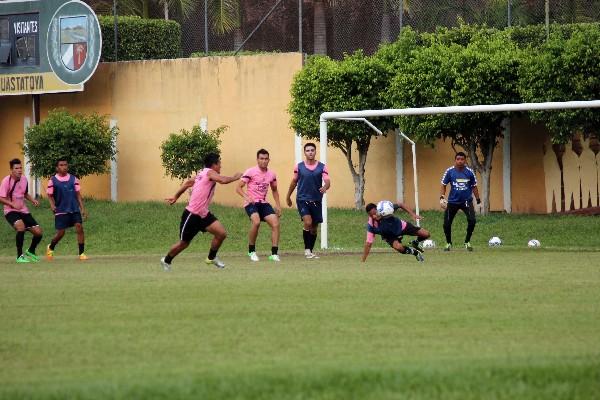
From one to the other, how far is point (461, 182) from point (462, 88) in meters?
6.49

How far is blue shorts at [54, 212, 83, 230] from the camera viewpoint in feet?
79.0

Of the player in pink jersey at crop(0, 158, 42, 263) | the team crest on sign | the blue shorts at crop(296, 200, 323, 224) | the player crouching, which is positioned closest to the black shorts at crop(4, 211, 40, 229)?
the player in pink jersey at crop(0, 158, 42, 263)

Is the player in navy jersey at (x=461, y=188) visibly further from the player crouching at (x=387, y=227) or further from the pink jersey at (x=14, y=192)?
the pink jersey at (x=14, y=192)

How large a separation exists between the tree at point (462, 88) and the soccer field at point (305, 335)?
12.8 meters

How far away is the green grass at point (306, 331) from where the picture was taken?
9.26 meters

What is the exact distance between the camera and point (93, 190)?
131 feet

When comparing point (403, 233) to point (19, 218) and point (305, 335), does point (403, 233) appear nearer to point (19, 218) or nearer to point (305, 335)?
point (19, 218)

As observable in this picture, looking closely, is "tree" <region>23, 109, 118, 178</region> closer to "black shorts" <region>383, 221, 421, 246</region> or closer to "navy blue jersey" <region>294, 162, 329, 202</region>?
"navy blue jersey" <region>294, 162, 329, 202</region>

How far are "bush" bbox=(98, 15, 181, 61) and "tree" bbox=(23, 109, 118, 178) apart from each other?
2720 mm

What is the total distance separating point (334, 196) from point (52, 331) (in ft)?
77.9

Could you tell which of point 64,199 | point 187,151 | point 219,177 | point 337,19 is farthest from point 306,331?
point 337,19

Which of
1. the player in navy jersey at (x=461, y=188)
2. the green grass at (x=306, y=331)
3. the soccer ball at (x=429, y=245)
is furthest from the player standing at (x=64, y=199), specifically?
the soccer ball at (x=429, y=245)

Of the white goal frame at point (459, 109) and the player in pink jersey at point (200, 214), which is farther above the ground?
the white goal frame at point (459, 109)

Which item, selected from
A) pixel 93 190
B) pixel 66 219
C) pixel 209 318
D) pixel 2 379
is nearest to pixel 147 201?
pixel 93 190
